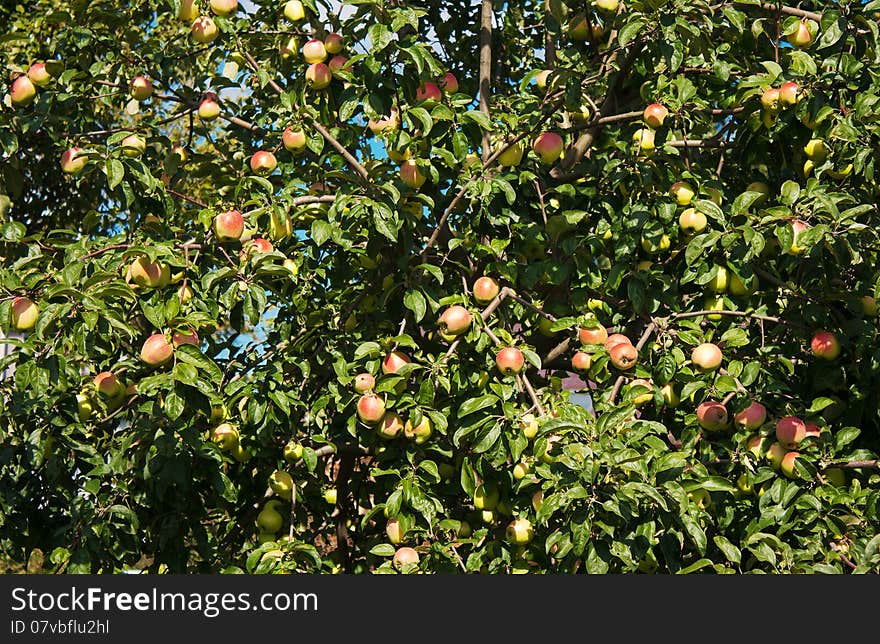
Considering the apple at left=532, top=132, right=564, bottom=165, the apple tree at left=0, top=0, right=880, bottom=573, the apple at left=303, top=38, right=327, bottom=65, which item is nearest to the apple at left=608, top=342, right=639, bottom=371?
the apple tree at left=0, top=0, right=880, bottom=573

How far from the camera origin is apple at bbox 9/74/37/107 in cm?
285

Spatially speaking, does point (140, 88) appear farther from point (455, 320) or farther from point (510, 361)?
point (510, 361)

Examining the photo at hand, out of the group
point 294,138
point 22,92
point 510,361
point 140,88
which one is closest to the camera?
point 510,361

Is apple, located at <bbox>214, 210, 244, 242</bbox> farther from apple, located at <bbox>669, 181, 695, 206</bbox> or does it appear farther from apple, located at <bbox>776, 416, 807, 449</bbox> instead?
apple, located at <bbox>776, 416, 807, 449</bbox>

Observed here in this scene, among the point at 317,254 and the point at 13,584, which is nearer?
the point at 13,584

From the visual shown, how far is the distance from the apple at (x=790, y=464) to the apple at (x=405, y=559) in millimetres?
985

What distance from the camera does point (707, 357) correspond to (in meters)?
2.51

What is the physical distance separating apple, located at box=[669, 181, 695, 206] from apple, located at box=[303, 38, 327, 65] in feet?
3.63

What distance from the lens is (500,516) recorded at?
2.78 meters

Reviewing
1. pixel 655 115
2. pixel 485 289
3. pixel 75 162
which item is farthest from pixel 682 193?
pixel 75 162

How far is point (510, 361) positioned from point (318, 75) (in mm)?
1048

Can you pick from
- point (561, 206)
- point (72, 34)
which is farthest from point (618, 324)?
point (72, 34)

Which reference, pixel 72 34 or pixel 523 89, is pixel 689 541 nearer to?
pixel 523 89

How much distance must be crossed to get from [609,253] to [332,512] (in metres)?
1.21
